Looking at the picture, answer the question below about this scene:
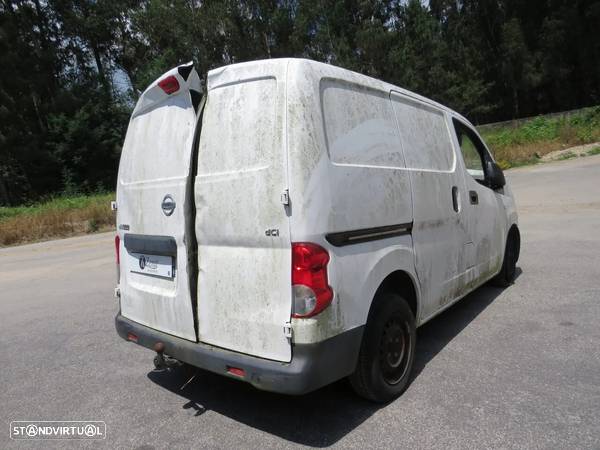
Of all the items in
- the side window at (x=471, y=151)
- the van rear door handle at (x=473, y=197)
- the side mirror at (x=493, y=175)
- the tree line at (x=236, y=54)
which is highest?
the tree line at (x=236, y=54)

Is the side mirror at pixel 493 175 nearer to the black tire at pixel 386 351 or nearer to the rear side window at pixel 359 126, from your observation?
the rear side window at pixel 359 126

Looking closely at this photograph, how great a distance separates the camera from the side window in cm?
466

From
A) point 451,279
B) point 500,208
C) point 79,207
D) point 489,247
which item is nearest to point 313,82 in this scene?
point 451,279

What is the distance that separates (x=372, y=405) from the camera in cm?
320

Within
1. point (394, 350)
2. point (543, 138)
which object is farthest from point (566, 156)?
point (394, 350)

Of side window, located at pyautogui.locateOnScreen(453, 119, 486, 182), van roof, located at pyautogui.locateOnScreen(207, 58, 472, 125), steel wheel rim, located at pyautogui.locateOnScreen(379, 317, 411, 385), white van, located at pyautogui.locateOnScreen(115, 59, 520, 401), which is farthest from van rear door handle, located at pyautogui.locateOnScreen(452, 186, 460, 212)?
van roof, located at pyautogui.locateOnScreen(207, 58, 472, 125)

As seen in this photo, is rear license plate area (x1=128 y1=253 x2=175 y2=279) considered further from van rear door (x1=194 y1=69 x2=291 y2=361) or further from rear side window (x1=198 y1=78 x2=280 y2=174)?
rear side window (x1=198 y1=78 x2=280 y2=174)

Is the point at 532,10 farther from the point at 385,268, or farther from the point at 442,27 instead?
the point at 385,268

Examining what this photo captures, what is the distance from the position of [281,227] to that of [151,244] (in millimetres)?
1132

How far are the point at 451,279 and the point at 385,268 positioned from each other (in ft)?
4.04

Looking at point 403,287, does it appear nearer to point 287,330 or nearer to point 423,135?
point 287,330

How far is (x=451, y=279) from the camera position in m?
4.05

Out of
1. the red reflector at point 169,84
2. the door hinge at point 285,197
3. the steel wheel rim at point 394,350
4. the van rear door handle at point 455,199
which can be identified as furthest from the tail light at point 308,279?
the van rear door handle at point 455,199

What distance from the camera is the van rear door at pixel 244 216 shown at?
2.70 meters
